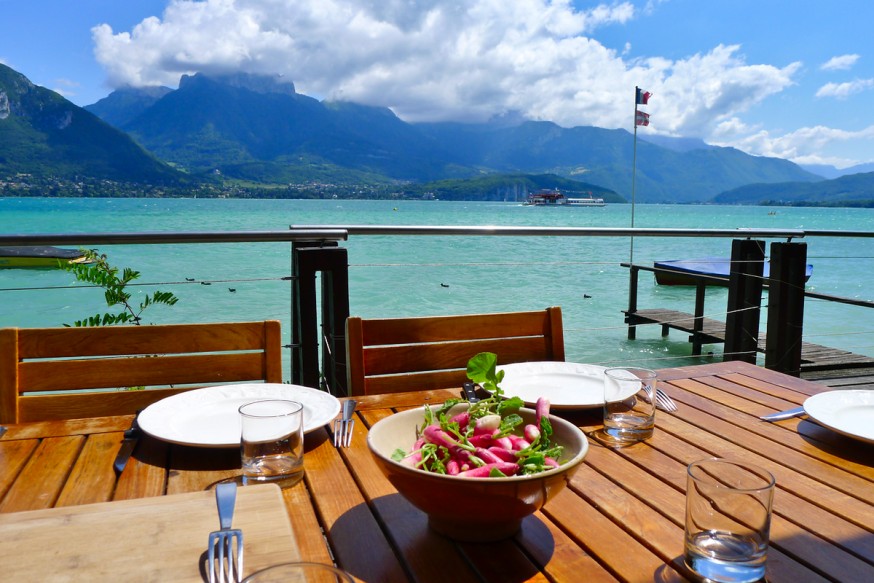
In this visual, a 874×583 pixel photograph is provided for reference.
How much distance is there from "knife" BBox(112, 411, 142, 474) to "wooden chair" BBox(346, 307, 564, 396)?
0.61 m

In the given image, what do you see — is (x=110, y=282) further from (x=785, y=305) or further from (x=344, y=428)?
(x=785, y=305)

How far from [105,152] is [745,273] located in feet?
255

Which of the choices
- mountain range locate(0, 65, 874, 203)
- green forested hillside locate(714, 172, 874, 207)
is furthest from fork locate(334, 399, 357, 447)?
green forested hillside locate(714, 172, 874, 207)

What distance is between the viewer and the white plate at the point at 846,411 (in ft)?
3.68

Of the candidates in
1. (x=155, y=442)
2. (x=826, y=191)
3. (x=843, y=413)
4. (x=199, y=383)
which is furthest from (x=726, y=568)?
(x=826, y=191)

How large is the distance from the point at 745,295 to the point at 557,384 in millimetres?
3020

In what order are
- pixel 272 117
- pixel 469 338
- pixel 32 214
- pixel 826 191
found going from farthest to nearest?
pixel 272 117
pixel 826 191
pixel 32 214
pixel 469 338

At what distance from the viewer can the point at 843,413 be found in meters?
1.22

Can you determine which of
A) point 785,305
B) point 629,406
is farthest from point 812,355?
point 629,406

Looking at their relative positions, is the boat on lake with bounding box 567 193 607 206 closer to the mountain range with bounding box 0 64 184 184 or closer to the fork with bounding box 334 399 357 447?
the mountain range with bounding box 0 64 184 184

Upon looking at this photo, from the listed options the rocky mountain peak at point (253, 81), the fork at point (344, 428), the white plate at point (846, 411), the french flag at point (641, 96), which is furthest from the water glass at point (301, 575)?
the rocky mountain peak at point (253, 81)

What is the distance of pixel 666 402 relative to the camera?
1.35m

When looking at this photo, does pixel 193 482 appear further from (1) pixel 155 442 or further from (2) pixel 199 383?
(2) pixel 199 383

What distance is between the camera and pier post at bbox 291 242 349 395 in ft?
7.64
